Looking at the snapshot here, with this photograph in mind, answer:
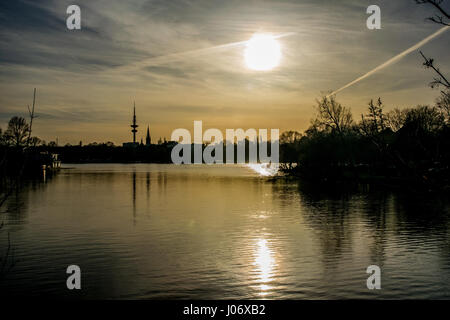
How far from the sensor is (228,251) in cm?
2377

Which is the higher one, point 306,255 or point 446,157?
point 446,157

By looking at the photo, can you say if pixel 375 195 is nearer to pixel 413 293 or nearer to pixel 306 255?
pixel 306 255

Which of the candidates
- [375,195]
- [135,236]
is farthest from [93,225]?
[375,195]

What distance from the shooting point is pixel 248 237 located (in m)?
28.2

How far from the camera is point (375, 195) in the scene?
57.5m

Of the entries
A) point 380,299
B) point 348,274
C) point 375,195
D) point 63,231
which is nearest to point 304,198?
point 375,195

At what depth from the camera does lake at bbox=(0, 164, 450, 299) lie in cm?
1684

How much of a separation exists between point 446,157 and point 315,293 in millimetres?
10874

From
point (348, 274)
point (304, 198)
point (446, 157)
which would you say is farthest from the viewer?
point (304, 198)

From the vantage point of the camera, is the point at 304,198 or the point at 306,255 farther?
the point at 304,198

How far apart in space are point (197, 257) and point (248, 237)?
659 centimetres

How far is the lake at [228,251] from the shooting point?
663 inches
